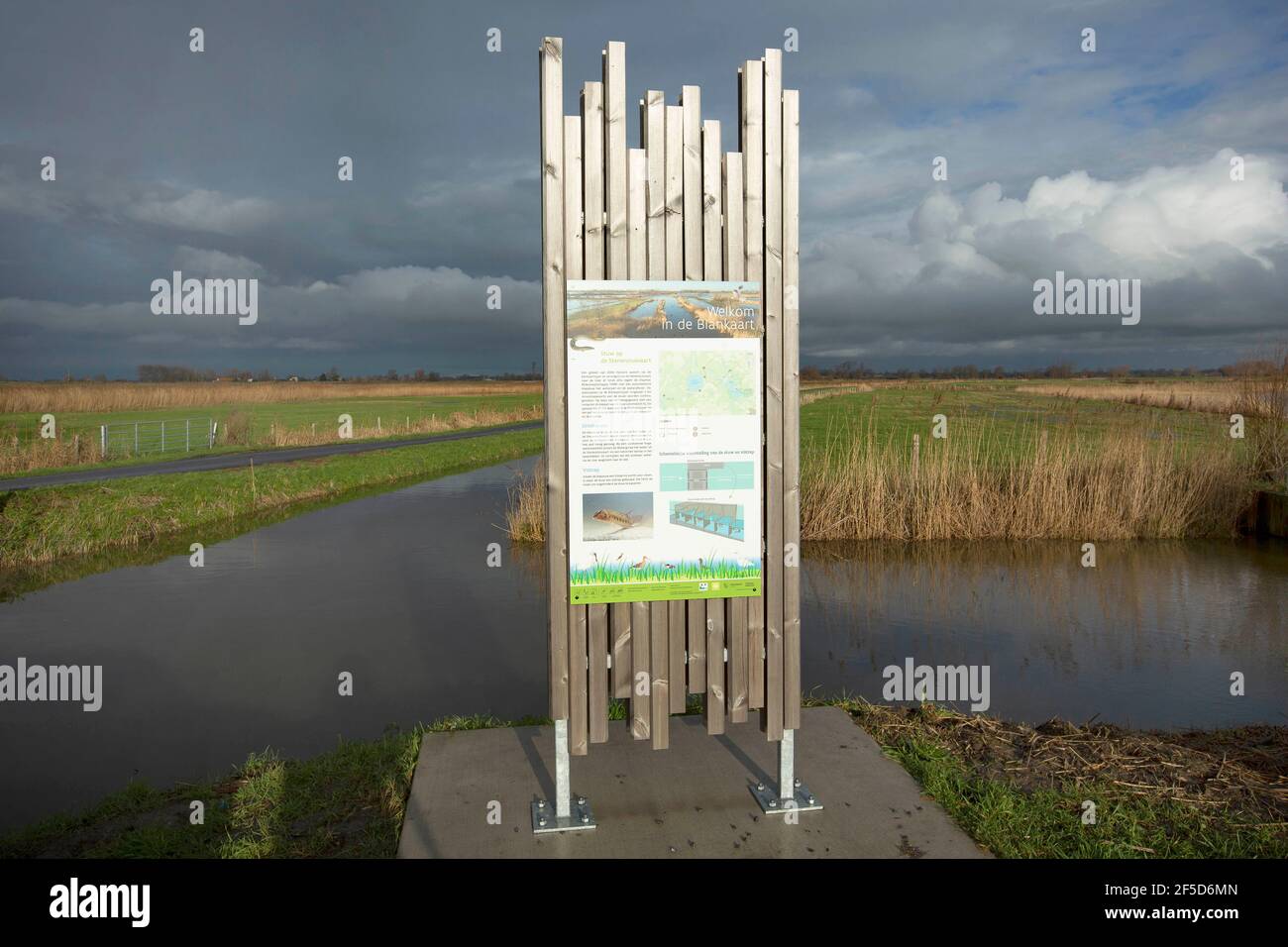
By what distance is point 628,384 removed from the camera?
426cm

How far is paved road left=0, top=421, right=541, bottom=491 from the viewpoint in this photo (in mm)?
19234

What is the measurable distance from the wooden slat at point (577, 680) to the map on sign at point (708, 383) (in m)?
1.07

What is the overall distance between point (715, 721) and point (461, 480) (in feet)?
68.9

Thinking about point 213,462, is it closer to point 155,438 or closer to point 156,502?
point 156,502

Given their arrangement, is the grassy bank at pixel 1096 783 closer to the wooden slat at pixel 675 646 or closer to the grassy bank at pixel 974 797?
the grassy bank at pixel 974 797

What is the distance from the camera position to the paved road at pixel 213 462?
757 inches

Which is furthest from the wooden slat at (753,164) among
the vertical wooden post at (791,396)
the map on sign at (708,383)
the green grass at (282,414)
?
the green grass at (282,414)

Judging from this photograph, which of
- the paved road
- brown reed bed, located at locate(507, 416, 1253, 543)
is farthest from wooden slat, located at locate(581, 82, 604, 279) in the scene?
the paved road

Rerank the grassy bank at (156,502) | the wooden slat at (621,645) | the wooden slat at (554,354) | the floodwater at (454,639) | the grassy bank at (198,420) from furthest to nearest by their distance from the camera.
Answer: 1. the grassy bank at (198,420)
2. the grassy bank at (156,502)
3. the floodwater at (454,639)
4. the wooden slat at (621,645)
5. the wooden slat at (554,354)

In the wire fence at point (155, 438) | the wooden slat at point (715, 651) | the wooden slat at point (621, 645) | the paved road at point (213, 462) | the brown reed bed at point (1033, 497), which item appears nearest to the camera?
the wooden slat at point (621, 645)

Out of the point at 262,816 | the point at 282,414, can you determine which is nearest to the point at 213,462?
the point at 262,816

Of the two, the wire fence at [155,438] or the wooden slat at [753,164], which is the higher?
the wooden slat at [753,164]

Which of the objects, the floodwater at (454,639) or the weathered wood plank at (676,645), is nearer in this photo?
the weathered wood plank at (676,645)
